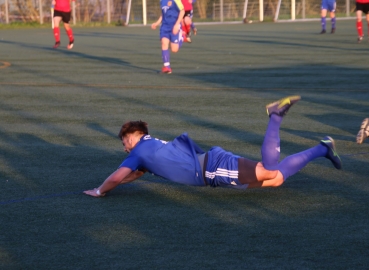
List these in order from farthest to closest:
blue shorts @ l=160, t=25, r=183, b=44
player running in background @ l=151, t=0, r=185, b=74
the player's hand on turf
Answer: blue shorts @ l=160, t=25, r=183, b=44, player running in background @ l=151, t=0, r=185, b=74, the player's hand on turf

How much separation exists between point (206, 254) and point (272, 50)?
16.7 meters

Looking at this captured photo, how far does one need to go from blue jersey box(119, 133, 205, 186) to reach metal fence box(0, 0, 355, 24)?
119ft

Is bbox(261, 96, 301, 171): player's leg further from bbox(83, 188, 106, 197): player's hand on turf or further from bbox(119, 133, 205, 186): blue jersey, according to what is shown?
bbox(83, 188, 106, 197): player's hand on turf

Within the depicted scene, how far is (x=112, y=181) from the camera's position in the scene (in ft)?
19.7

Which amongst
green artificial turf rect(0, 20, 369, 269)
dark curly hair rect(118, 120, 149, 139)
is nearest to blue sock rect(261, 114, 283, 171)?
green artificial turf rect(0, 20, 369, 269)

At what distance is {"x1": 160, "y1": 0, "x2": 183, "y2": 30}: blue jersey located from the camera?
14.9 meters

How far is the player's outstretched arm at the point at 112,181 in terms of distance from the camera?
5.98 m

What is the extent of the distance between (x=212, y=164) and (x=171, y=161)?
1.10 feet

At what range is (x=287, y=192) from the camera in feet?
20.3

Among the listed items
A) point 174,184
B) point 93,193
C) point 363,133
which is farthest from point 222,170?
point 363,133

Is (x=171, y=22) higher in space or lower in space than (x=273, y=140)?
higher

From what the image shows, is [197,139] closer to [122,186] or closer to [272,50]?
[122,186]

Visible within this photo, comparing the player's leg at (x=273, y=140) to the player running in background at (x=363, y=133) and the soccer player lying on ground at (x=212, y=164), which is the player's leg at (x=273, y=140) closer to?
the soccer player lying on ground at (x=212, y=164)

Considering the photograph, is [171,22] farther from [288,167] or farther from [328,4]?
[328,4]
